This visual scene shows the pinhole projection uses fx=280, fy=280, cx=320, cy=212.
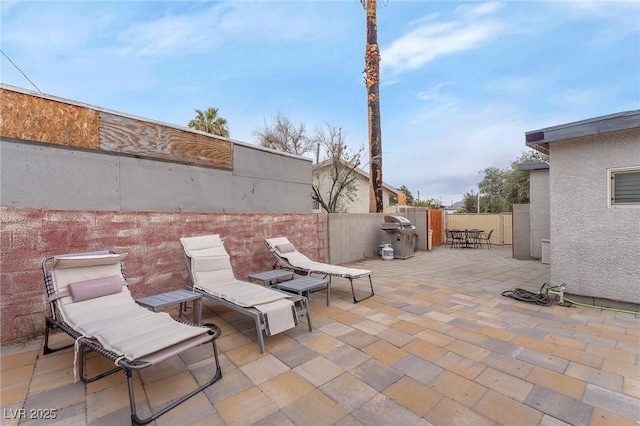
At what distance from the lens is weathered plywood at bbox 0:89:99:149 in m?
3.38

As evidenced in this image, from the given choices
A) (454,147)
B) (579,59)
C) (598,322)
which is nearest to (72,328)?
(598,322)

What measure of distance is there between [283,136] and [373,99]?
28.4 ft

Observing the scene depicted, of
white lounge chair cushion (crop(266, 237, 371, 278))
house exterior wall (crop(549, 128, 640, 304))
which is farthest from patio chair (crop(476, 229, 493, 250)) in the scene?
white lounge chair cushion (crop(266, 237, 371, 278))

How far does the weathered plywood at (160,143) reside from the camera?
4.20 metres

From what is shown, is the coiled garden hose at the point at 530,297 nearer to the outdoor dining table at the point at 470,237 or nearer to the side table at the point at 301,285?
the side table at the point at 301,285

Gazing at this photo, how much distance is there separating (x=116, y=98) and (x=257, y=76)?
591 centimetres

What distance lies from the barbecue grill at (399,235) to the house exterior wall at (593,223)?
498 centimetres

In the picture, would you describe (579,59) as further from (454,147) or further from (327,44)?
(454,147)

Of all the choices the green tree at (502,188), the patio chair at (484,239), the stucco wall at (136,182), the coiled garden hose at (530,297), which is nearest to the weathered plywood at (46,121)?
the stucco wall at (136,182)

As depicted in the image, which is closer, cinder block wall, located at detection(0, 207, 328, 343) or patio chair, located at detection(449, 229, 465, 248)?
cinder block wall, located at detection(0, 207, 328, 343)

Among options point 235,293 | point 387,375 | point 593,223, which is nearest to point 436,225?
point 593,223

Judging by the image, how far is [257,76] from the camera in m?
12.6

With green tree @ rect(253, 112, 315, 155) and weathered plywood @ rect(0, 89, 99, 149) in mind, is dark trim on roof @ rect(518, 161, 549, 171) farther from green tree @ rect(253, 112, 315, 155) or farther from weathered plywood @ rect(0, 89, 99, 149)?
green tree @ rect(253, 112, 315, 155)

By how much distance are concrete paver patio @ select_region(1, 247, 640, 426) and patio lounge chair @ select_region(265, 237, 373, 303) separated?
2.58 ft
